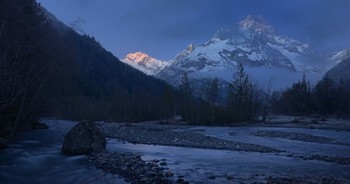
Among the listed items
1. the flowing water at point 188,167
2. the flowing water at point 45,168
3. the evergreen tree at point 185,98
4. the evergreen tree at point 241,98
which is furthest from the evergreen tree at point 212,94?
the flowing water at point 45,168

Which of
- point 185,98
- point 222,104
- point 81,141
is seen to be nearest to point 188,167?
point 81,141

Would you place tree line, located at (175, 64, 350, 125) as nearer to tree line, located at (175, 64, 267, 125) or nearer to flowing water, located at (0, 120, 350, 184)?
tree line, located at (175, 64, 267, 125)

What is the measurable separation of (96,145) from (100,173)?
34.0 ft

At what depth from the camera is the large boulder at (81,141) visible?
32000 mm

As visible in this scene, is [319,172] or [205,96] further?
[205,96]

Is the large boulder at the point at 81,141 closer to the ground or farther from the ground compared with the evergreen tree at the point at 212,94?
closer to the ground

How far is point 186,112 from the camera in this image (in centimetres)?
10025

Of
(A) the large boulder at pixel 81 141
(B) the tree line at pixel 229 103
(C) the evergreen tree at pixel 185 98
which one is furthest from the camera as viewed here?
(C) the evergreen tree at pixel 185 98

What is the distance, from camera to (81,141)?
32.4 metres

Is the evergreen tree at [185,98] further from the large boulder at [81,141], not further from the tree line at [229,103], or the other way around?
the large boulder at [81,141]

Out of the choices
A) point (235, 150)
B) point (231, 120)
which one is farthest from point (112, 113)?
point (235, 150)

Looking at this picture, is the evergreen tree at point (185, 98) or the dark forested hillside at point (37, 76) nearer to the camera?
the dark forested hillside at point (37, 76)

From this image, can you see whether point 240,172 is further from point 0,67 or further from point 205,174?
point 0,67

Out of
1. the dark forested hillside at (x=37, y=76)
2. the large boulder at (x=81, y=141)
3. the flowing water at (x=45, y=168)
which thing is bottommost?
the flowing water at (x=45, y=168)
